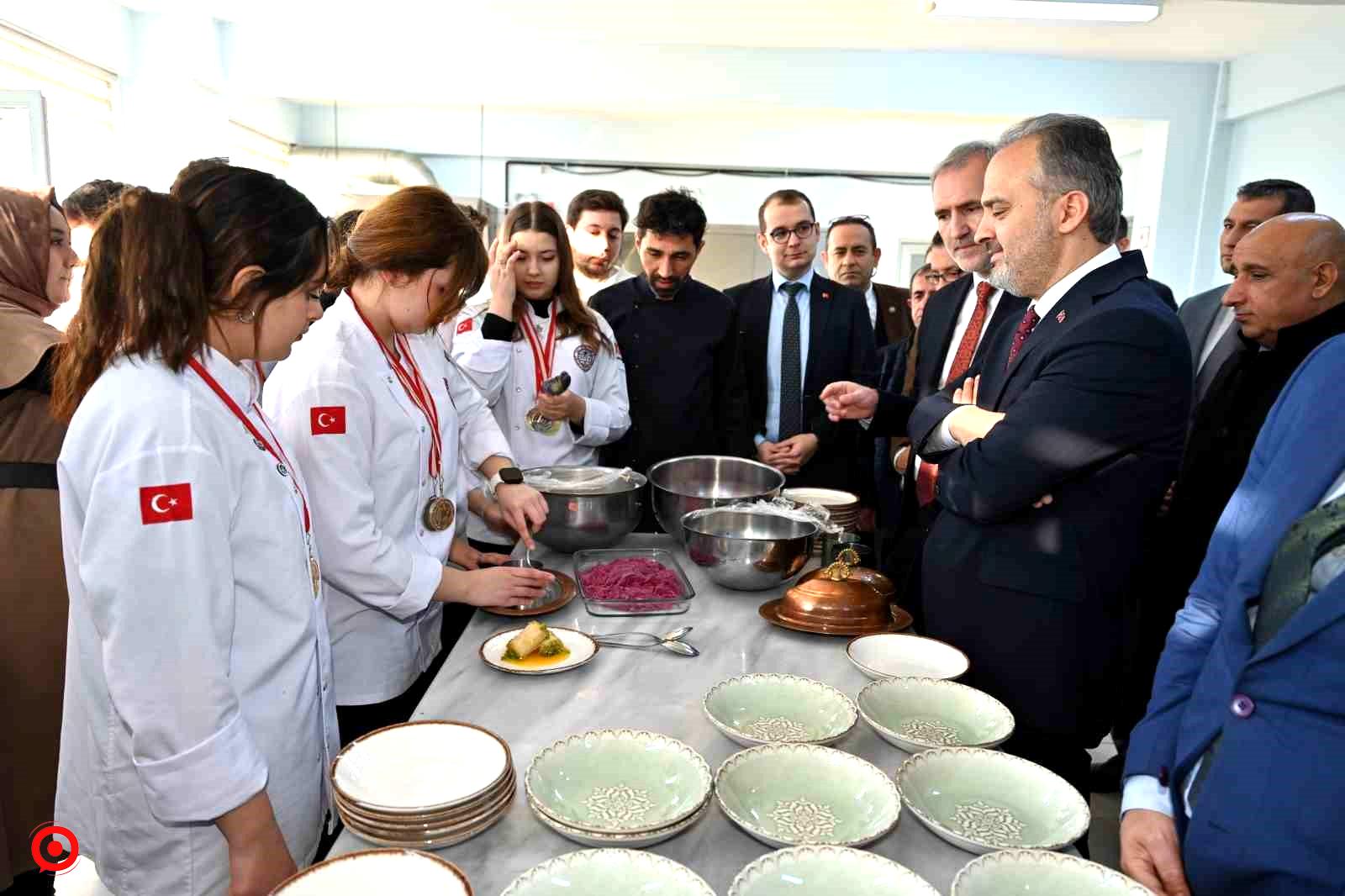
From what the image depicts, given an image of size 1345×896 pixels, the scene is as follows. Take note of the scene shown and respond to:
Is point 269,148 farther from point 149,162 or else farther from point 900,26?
point 900,26

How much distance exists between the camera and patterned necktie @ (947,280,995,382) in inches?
95.6

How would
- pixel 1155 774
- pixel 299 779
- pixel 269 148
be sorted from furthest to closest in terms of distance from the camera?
pixel 269 148 < pixel 299 779 < pixel 1155 774

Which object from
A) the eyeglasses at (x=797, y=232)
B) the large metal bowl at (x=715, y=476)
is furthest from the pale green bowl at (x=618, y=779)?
the eyeglasses at (x=797, y=232)

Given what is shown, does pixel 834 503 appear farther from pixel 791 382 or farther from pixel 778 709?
pixel 791 382

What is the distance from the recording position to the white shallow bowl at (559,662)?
1.43m

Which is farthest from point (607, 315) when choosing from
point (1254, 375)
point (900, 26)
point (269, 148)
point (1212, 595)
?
point (269, 148)

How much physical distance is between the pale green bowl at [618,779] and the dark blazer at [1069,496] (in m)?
0.80

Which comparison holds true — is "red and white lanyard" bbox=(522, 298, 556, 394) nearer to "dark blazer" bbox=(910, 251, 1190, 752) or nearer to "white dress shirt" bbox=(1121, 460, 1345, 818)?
"dark blazer" bbox=(910, 251, 1190, 752)

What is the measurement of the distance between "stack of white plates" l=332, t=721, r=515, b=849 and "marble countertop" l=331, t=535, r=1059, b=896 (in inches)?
1.4

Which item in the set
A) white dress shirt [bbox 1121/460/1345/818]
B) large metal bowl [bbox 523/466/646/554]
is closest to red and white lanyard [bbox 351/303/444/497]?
large metal bowl [bbox 523/466/646/554]

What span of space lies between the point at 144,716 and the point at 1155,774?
1.37 m

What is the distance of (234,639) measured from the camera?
1.19 meters

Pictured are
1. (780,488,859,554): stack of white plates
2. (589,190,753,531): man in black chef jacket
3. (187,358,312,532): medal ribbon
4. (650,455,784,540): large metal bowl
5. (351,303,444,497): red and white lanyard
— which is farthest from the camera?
(589,190,753,531): man in black chef jacket

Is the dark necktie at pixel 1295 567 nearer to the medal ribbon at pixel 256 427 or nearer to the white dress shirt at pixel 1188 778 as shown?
the white dress shirt at pixel 1188 778
